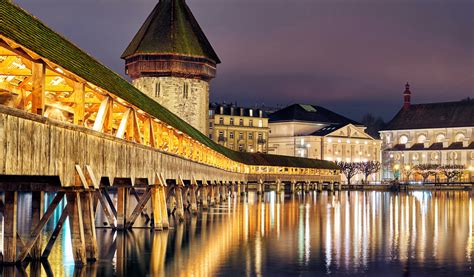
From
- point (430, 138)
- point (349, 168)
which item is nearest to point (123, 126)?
point (349, 168)

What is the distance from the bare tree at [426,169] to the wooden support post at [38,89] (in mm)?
141146

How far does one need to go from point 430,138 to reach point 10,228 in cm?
15745

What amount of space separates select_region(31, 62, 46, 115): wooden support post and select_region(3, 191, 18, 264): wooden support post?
3.86 m

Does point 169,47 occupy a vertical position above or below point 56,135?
above

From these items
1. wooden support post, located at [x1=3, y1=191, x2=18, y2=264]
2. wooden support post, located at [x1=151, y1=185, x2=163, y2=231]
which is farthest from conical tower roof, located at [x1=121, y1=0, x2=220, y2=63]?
wooden support post, located at [x1=3, y1=191, x2=18, y2=264]

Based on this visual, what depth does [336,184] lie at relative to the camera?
129250mm

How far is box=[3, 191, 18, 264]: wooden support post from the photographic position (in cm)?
2261

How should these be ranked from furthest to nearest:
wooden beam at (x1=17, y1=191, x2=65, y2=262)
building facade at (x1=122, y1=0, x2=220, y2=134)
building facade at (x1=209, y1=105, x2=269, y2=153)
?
1. building facade at (x1=209, y1=105, x2=269, y2=153)
2. building facade at (x1=122, y1=0, x2=220, y2=134)
3. wooden beam at (x1=17, y1=191, x2=65, y2=262)

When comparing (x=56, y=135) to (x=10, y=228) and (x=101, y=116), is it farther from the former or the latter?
(x=101, y=116)

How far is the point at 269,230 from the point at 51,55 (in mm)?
22081

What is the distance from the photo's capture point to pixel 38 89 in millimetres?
20078

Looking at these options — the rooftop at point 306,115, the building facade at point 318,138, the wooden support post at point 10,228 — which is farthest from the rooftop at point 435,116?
the wooden support post at point 10,228

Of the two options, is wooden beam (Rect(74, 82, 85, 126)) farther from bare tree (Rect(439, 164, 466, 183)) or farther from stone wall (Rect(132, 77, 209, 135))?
bare tree (Rect(439, 164, 466, 183))

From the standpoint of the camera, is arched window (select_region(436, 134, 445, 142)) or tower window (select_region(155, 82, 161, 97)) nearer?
tower window (select_region(155, 82, 161, 97))
